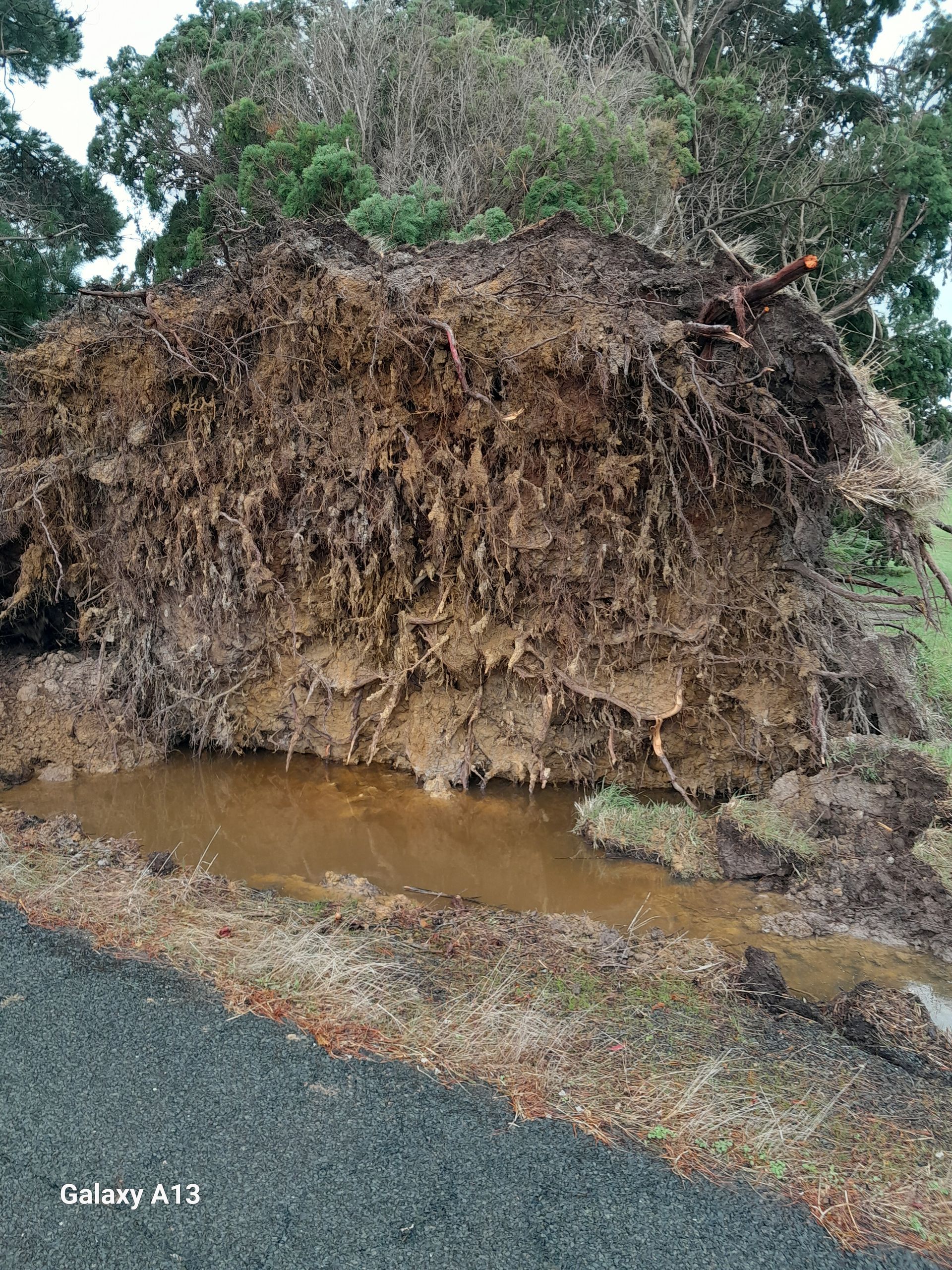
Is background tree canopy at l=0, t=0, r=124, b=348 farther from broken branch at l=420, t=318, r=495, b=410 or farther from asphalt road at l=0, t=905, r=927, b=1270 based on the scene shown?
asphalt road at l=0, t=905, r=927, b=1270

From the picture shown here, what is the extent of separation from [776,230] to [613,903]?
10.2 metres

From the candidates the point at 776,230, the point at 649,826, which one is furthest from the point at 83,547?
the point at 776,230

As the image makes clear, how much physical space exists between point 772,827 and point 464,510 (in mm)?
3398

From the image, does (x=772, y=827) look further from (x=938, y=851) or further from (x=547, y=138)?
(x=547, y=138)

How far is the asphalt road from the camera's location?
2.39 meters

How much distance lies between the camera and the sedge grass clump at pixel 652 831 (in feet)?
19.0

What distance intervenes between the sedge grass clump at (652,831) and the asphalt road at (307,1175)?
3052 millimetres

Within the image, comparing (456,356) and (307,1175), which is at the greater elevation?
(456,356)

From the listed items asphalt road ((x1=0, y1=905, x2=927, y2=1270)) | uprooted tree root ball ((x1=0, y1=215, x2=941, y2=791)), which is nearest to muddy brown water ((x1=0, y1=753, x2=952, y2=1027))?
uprooted tree root ball ((x1=0, y1=215, x2=941, y2=791))

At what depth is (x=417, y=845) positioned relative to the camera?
6.32m

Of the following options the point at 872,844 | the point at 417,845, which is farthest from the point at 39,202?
the point at 872,844

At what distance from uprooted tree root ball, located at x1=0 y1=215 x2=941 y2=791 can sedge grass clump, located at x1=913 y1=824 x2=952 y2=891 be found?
3.38 ft

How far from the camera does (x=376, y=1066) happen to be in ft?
10.8

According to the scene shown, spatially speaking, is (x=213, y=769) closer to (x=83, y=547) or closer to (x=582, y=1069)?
(x=83, y=547)
